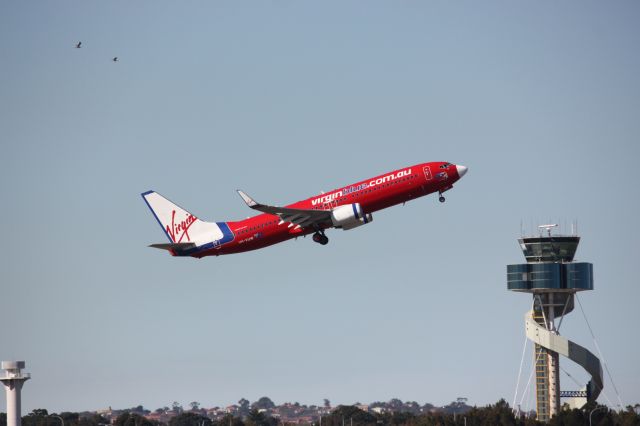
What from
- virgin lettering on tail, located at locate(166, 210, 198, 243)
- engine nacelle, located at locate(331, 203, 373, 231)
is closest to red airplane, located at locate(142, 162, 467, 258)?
engine nacelle, located at locate(331, 203, 373, 231)

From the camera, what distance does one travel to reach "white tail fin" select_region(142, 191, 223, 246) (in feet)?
510

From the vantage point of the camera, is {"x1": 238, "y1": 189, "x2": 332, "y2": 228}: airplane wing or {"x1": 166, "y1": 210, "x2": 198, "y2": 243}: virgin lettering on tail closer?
{"x1": 238, "y1": 189, "x2": 332, "y2": 228}: airplane wing

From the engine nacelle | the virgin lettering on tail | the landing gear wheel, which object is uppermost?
the virgin lettering on tail

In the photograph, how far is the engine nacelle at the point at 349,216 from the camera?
5625 inches

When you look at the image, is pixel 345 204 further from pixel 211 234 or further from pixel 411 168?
pixel 211 234

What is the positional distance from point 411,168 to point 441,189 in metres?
4.63

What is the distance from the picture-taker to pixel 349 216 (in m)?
143

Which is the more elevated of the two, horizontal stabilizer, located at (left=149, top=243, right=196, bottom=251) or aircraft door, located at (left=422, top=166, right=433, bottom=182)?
aircraft door, located at (left=422, top=166, right=433, bottom=182)

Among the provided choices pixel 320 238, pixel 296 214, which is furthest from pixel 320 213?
pixel 320 238

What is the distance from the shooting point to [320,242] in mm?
148875

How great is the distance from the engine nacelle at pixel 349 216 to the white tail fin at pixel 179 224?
17.4m

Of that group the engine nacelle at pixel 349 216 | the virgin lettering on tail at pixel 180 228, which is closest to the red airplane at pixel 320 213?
the engine nacelle at pixel 349 216

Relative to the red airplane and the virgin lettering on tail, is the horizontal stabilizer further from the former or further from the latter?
the virgin lettering on tail

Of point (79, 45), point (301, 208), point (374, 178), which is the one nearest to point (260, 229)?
point (301, 208)
